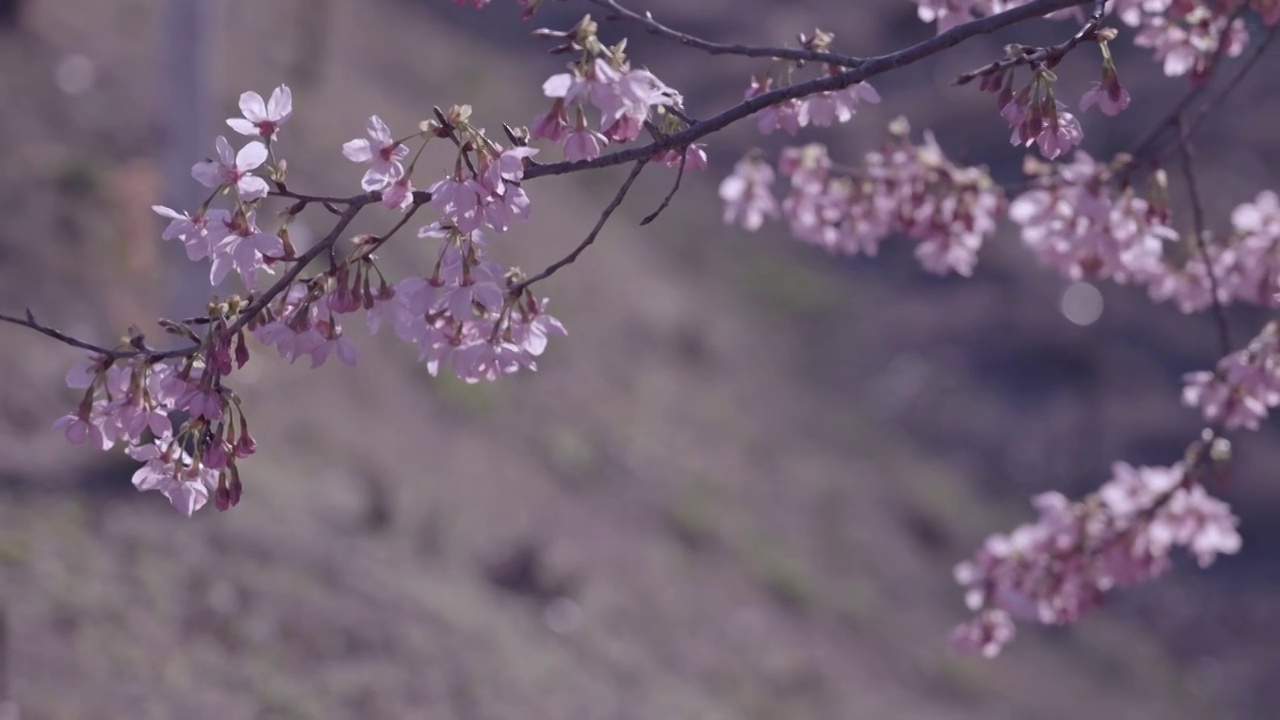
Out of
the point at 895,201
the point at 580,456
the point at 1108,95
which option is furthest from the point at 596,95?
the point at 580,456

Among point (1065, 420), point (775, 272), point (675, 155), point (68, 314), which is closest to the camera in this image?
point (675, 155)

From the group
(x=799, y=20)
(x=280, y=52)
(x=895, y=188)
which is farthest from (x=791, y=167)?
(x=799, y=20)

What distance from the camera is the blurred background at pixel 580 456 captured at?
6375 mm

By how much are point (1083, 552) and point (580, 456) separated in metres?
6.35

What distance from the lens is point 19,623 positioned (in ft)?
17.9

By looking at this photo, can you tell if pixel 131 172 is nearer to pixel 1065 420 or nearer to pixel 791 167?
pixel 791 167

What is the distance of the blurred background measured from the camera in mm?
6375

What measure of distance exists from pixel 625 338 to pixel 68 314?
16.6 feet

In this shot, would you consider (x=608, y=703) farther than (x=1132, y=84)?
No

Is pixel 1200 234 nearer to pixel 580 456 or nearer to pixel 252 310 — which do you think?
pixel 252 310

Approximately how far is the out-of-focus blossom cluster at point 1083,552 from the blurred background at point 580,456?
111 cm

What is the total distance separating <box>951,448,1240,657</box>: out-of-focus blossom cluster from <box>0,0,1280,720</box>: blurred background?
1.11m

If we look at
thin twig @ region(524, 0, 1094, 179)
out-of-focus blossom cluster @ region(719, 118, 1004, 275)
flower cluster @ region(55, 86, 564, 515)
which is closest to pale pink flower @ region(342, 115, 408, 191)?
flower cluster @ region(55, 86, 564, 515)

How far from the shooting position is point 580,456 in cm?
990
